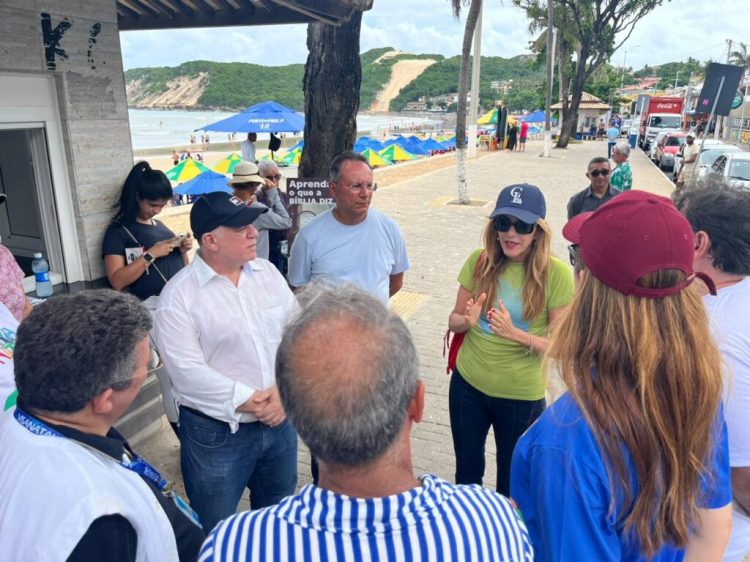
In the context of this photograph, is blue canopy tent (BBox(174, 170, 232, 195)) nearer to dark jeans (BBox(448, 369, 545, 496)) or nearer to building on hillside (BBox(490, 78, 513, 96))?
dark jeans (BBox(448, 369, 545, 496))

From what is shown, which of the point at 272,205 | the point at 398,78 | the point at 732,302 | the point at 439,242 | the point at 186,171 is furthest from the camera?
the point at 398,78

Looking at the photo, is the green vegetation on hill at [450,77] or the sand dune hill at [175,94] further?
the green vegetation on hill at [450,77]

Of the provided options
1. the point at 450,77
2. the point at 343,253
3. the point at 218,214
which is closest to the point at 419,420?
the point at 218,214

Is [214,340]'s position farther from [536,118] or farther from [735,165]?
[536,118]

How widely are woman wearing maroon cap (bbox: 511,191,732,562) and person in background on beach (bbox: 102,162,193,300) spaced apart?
2.76 meters

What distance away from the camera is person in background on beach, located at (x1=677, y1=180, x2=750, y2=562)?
165cm

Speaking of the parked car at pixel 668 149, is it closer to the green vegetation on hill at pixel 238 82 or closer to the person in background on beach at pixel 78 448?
the person in background on beach at pixel 78 448

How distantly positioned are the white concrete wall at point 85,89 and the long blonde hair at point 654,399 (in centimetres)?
369

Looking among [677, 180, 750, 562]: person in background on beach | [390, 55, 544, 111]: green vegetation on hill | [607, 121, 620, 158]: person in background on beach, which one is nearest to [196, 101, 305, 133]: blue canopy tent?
[677, 180, 750, 562]: person in background on beach

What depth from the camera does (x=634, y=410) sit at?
1210mm

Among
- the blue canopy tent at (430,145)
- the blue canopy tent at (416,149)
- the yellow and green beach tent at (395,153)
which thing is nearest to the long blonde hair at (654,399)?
the yellow and green beach tent at (395,153)

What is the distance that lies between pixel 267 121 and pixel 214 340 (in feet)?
29.8

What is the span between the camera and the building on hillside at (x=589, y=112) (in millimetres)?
44312

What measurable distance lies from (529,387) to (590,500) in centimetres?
144
